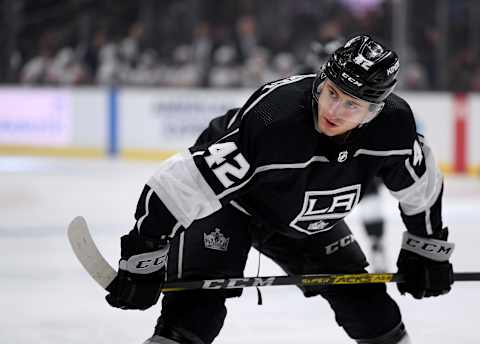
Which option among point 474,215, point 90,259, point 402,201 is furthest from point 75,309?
point 474,215

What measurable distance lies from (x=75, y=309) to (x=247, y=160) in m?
1.53

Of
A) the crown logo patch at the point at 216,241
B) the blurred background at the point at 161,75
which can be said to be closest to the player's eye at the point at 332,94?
the crown logo patch at the point at 216,241

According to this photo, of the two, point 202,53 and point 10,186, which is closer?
point 10,186

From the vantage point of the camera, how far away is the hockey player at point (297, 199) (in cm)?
208

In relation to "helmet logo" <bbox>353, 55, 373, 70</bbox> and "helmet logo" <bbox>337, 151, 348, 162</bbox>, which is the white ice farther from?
"helmet logo" <bbox>353, 55, 373, 70</bbox>

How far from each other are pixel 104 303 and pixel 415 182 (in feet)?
5.05

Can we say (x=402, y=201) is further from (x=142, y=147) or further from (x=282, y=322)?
(x=142, y=147)

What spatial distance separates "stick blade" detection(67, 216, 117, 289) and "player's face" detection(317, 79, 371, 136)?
61 centimetres

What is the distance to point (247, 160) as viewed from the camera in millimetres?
2074

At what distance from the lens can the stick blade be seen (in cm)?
220

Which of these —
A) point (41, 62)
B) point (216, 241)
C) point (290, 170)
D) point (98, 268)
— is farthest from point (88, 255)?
point (41, 62)

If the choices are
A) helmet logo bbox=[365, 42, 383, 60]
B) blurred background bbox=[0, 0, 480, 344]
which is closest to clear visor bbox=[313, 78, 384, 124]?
helmet logo bbox=[365, 42, 383, 60]

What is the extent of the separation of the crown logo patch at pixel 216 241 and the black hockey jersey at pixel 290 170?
99 millimetres

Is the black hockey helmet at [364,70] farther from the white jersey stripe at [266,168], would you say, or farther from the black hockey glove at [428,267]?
the black hockey glove at [428,267]
